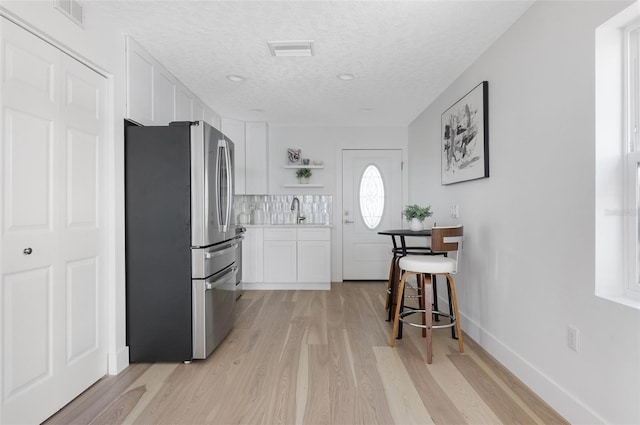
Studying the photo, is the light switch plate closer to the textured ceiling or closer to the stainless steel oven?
the textured ceiling

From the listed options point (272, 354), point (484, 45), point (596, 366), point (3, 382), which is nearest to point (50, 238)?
point (3, 382)

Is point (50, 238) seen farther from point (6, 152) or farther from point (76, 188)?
point (6, 152)

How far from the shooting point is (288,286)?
4.94 m

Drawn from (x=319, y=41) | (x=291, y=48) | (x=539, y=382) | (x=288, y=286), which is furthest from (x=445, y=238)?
(x=288, y=286)

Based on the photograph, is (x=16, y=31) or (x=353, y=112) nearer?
(x=16, y=31)

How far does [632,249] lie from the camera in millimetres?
1646

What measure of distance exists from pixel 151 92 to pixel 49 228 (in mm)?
1476

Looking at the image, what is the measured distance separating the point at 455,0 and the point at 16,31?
7.68ft

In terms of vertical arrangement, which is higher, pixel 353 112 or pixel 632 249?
pixel 353 112

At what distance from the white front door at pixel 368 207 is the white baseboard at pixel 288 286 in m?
0.64

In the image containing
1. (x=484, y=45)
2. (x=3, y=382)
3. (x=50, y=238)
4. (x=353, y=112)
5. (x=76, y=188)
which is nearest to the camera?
(x=3, y=382)

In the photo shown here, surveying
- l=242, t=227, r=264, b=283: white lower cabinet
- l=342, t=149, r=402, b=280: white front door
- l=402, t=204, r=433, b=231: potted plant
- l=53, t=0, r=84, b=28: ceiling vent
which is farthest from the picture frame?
l=53, t=0, r=84, b=28: ceiling vent

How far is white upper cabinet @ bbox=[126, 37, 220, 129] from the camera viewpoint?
8.51ft

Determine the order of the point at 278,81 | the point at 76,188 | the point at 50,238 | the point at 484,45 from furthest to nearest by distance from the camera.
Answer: the point at 278,81
the point at 484,45
the point at 76,188
the point at 50,238
